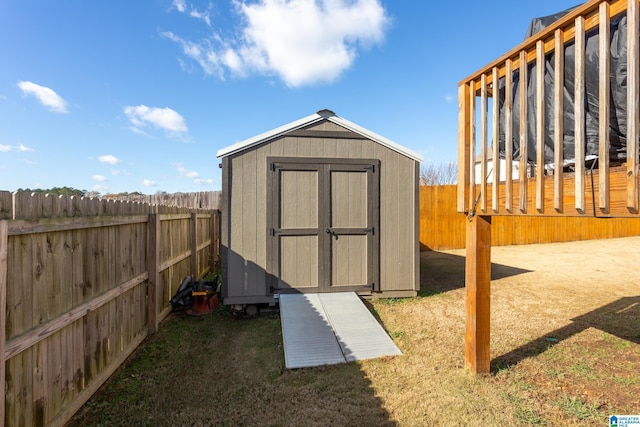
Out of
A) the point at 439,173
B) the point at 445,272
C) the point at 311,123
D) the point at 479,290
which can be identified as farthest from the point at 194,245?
the point at 439,173

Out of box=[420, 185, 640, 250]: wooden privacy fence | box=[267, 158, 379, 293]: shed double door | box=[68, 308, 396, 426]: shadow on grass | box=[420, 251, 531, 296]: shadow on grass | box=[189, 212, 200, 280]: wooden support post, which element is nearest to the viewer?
box=[68, 308, 396, 426]: shadow on grass

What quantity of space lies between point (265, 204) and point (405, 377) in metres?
3.26

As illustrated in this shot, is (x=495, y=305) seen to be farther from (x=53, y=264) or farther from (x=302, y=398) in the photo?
(x=53, y=264)

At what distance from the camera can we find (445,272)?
25.7ft

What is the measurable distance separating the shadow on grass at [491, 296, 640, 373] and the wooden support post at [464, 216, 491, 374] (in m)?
0.32

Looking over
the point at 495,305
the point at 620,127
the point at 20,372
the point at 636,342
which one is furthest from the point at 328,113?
the point at 636,342

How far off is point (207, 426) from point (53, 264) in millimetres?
1595

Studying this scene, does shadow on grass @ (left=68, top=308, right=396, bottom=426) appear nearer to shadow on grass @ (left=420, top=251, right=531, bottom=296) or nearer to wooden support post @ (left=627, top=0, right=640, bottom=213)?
wooden support post @ (left=627, top=0, right=640, bottom=213)

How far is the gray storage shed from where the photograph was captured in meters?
4.90

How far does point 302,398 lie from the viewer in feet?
8.32

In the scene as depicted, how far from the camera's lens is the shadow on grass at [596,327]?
3176 mm

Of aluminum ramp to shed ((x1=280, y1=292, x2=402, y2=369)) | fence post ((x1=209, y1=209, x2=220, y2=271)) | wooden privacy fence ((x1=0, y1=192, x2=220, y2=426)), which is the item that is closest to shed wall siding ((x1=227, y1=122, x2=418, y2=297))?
aluminum ramp to shed ((x1=280, y1=292, x2=402, y2=369))

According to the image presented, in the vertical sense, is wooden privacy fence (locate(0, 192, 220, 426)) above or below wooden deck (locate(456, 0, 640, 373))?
below

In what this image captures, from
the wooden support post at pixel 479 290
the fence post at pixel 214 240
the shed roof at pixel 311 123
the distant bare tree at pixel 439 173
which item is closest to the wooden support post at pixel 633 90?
the wooden support post at pixel 479 290
